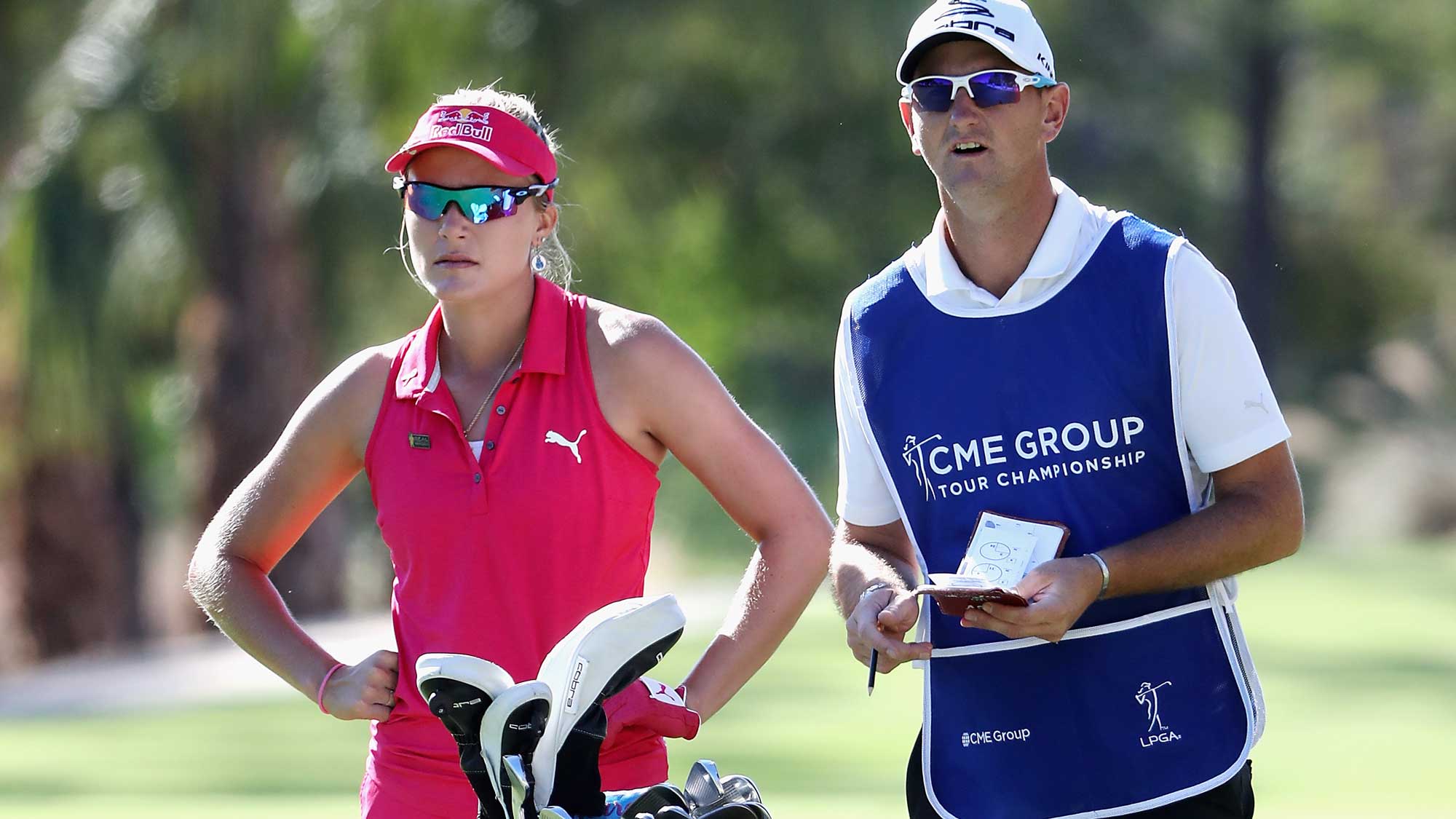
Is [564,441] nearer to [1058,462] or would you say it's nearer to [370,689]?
[370,689]

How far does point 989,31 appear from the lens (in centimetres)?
328

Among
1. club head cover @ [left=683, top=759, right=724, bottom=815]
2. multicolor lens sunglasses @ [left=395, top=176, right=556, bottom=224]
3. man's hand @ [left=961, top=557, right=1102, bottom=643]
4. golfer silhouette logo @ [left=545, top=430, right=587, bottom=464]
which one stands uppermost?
multicolor lens sunglasses @ [left=395, top=176, right=556, bottom=224]

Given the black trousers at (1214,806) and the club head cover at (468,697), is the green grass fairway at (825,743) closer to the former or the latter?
the black trousers at (1214,806)

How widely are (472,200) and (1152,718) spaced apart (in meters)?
1.47

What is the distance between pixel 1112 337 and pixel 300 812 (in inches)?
227

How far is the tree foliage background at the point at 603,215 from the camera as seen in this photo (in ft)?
47.1

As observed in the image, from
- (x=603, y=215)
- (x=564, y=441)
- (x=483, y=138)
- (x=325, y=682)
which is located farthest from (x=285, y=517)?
(x=603, y=215)

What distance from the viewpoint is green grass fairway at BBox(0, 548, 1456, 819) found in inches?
328

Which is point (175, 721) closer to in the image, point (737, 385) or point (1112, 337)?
point (1112, 337)

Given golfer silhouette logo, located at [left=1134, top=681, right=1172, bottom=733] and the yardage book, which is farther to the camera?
golfer silhouette logo, located at [left=1134, top=681, right=1172, bottom=733]

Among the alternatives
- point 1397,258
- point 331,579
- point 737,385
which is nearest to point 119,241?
point 331,579

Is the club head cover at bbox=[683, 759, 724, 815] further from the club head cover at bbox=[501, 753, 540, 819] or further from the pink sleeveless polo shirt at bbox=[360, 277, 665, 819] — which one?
the pink sleeveless polo shirt at bbox=[360, 277, 665, 819]

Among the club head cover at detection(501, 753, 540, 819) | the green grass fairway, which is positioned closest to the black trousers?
the club head cover at detection(501, 753, 540, 819)

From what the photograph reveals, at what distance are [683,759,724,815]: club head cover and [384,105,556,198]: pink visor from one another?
3.96ft
